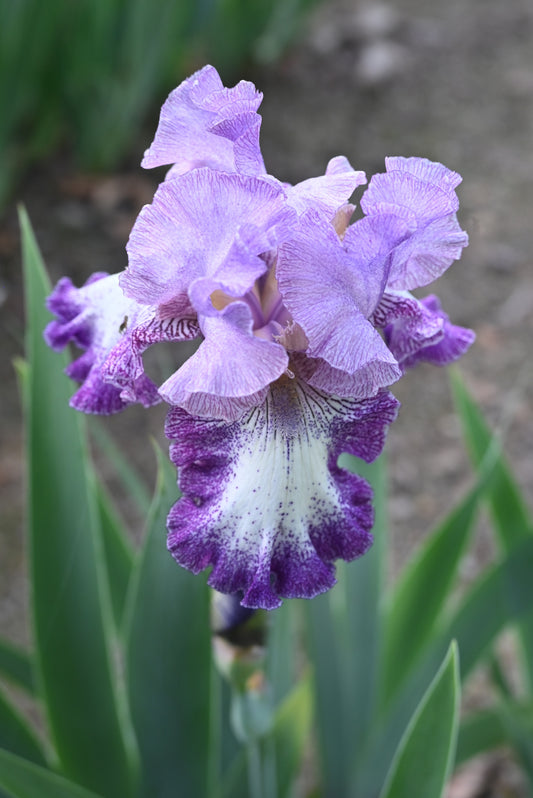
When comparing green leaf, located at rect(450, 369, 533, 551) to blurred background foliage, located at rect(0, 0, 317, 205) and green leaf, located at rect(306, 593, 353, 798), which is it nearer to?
green leaf, located at rect(306, 593, 353, 798)

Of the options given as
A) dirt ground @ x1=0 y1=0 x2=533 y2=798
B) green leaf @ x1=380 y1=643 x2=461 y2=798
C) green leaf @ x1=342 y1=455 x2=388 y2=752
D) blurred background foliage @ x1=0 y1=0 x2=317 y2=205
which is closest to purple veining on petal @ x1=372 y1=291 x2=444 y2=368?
green leaf @ x1=380 y1=643 x2=461 y2=798

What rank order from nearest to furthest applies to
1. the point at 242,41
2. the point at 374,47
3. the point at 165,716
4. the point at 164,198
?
the point at 164,198
the point at 165,716
the point at 242,41
the point at 374,47

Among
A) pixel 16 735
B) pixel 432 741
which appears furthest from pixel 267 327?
pixel 16 735

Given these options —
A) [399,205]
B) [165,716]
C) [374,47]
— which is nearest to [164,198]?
[399,205]

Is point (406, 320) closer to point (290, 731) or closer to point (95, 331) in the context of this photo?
point (95, 331)

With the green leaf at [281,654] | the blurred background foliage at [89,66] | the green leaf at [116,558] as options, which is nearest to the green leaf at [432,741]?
the green leaf at [281,654]

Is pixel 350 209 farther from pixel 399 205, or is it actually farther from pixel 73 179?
pixel 73 179
